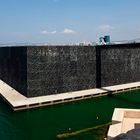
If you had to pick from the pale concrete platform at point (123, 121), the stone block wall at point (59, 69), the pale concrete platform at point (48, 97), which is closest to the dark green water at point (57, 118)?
the pale concrete platform at point (48, 97)

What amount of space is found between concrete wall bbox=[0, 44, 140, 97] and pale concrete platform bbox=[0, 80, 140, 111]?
0.76m

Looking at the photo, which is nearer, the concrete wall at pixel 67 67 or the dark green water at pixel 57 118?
the dark green water at pixel 57 118

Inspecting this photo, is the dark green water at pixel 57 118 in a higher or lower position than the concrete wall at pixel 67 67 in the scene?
lower

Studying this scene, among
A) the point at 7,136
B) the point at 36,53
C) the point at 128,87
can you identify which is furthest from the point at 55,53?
the point at 7,136

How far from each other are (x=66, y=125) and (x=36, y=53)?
8.54 m

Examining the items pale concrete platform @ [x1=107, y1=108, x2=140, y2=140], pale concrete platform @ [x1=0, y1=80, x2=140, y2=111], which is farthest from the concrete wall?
pale concrete platform @ [x1=107, y1=108, x2=140, y2=140]

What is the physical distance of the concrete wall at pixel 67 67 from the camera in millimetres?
25328

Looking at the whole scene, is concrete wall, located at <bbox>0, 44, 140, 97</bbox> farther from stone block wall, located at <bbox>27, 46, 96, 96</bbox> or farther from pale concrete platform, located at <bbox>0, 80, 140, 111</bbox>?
pale concrete platform, located at <bbox>0, 80, 140, 111</bbox>

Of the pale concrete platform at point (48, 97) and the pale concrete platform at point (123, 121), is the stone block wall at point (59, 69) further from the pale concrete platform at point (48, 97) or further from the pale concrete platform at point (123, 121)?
the pale concrete platform at point (123, 121)

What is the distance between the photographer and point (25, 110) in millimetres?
22094

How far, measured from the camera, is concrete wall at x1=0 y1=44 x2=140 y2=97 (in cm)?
2533

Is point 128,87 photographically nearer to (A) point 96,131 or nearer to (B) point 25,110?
(B) point 25,110

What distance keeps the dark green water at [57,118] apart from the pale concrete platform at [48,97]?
0.51 metres

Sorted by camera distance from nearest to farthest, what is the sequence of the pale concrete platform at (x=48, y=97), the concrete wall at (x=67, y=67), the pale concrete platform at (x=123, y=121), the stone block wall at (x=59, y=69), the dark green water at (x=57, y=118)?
the pale concrete platform at (x=123, y=121), the dark green water at (x=57, y=118), the pale concrete platform at (x=48, y=97), the stone block wall at (x=59, y=69), the concrete wall at (x=67, y=67)
